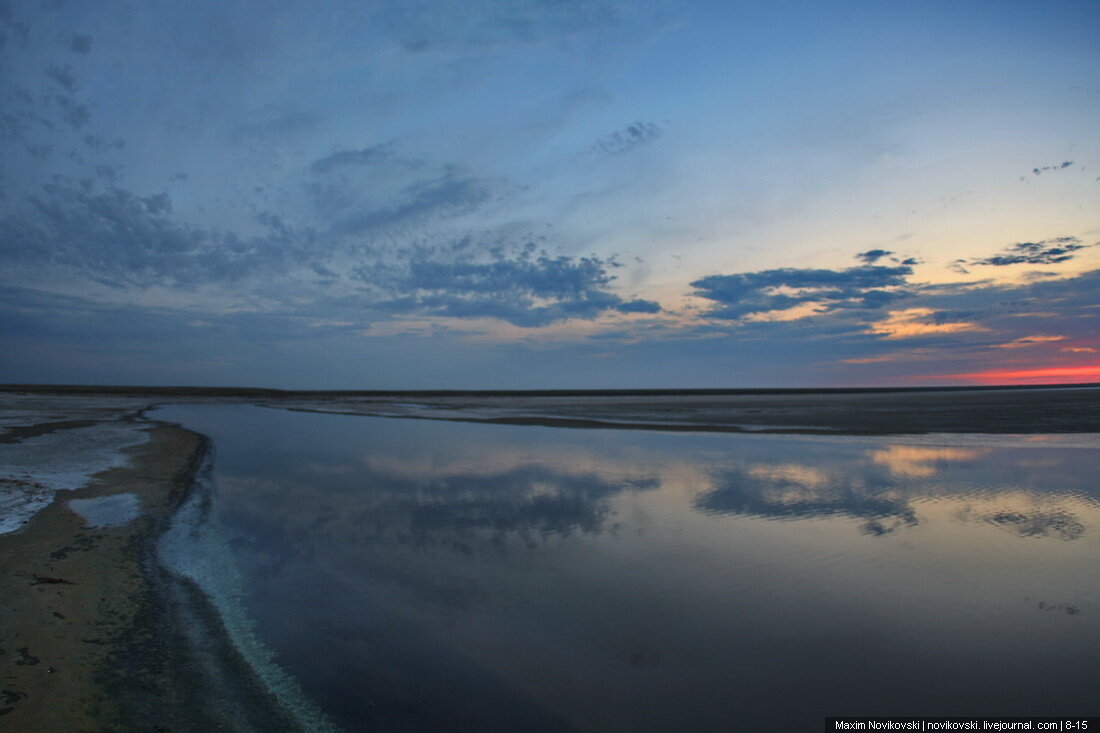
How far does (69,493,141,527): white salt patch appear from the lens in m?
9.90

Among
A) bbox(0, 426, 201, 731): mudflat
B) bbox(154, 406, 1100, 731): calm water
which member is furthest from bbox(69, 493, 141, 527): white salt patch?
bbox(154, 406, 1100, 731): calm water

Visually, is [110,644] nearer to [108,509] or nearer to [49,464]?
[108,509]

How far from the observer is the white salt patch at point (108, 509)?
9898 millimetres

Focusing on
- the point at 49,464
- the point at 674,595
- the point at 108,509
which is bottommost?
the point at 674,595

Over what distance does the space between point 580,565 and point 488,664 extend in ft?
9.63

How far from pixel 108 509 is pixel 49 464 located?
727 cm

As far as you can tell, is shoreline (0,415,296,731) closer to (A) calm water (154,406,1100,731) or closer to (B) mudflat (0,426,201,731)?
(B) mudflat (0,426,201,731)

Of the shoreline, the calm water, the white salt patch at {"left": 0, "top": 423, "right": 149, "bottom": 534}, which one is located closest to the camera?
the shoreline

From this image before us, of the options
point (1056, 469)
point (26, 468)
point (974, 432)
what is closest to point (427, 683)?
point (26, 468)

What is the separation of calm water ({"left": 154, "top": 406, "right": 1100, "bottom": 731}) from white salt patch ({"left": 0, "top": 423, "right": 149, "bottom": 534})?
3.08m

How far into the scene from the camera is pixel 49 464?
1574 centimetres

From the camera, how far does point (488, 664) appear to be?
5.25 m

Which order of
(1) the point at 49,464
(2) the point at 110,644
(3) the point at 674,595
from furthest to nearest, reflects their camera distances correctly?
1. (1) the point at 49,464
2. (3) the point at 674,595
3. (2) the point at 110,644

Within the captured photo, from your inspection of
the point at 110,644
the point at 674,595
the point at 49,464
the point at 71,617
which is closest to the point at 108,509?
the point at 71,617
